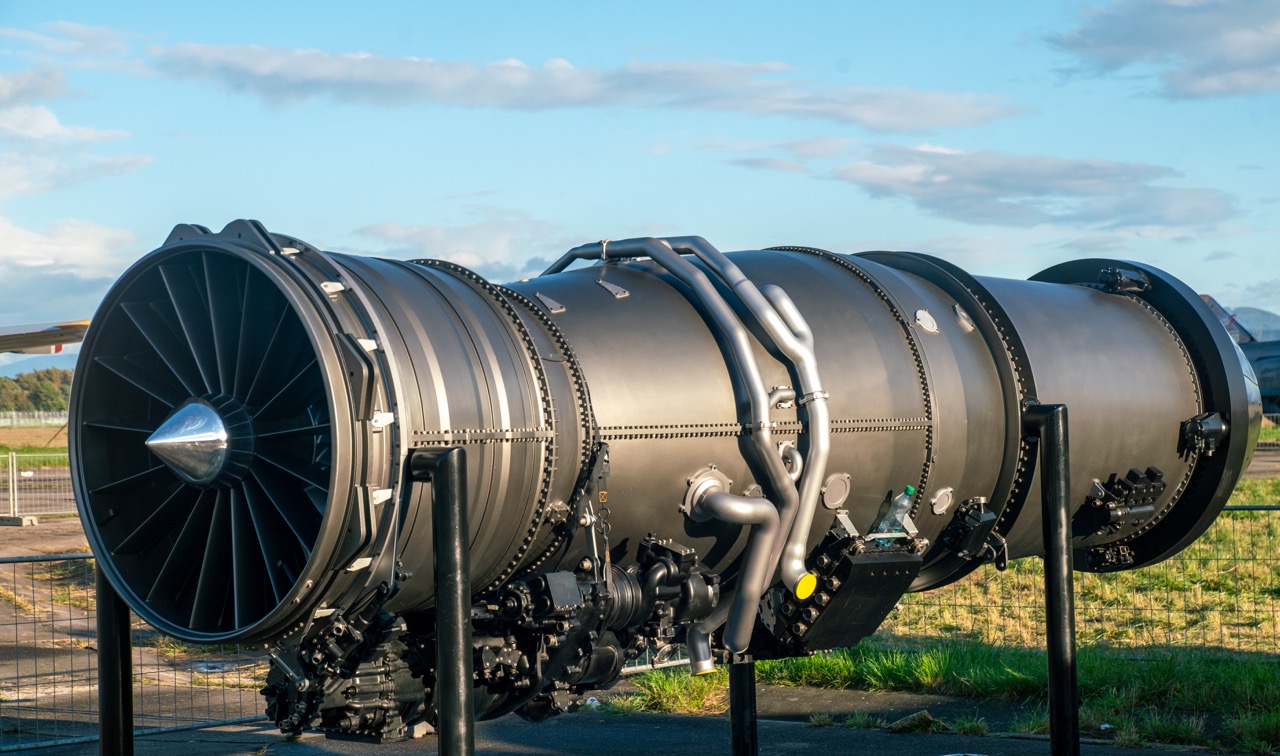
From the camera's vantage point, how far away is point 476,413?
395cm

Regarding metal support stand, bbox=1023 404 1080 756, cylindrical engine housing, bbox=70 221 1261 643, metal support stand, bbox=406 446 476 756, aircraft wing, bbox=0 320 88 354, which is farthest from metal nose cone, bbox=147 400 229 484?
aircraft wing, bbox=0 320 88 354

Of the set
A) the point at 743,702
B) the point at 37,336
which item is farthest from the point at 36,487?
the point at 743,702

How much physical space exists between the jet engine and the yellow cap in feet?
0.03

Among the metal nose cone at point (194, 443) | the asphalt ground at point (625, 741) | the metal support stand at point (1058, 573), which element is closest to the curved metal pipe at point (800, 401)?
the metal support stand at point (1058, 573)

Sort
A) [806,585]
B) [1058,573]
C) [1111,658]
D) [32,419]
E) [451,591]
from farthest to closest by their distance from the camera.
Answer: [32,419], [1111,658], [1058,573], [806,585], [451,591]

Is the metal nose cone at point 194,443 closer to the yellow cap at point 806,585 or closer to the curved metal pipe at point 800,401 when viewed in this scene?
the curved metal pipe at point 800,401

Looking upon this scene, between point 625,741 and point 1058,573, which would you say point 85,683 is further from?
point 1058,573

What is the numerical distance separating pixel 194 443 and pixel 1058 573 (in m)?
3.46

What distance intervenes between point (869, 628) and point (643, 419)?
4.90ft

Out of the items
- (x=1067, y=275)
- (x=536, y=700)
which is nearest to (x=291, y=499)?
(x=536, y=700)

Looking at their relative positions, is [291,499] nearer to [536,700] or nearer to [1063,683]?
[536,700]

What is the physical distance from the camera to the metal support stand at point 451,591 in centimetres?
371

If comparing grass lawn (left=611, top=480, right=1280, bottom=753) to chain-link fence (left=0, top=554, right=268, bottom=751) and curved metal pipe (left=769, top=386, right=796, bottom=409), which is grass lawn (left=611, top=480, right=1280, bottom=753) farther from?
curved metal pipe (left=769, top=386, right=796, bottom=409)

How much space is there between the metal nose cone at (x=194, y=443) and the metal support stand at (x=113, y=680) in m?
1.52
